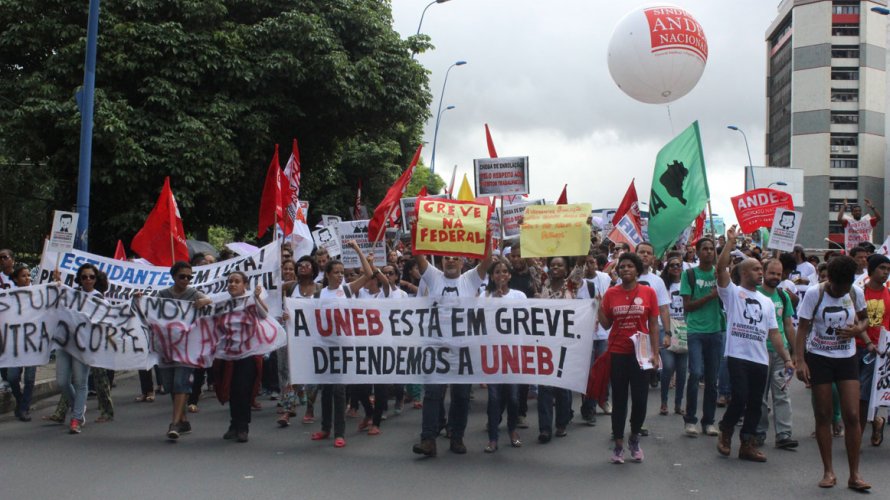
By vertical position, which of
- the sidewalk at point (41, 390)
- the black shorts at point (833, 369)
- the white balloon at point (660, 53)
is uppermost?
the white balloon at point (660, 53)

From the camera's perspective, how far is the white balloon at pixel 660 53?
12.2 meters

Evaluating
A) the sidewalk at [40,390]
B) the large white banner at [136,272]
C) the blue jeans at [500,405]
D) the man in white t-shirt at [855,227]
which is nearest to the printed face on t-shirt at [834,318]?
the blue jeans at [500,405]

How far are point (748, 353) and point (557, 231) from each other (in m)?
2.07

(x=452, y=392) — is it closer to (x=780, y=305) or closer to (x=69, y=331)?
(x=780, y=305)

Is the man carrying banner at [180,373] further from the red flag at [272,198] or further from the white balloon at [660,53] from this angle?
the white balloon at [660,53]

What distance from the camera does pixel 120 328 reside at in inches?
374

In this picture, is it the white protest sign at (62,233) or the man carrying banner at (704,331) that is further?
the white protest sign at (62,233)

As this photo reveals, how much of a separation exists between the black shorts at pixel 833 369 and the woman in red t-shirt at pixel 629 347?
126 cm

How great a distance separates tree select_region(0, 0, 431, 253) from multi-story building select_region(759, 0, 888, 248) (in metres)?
77.8

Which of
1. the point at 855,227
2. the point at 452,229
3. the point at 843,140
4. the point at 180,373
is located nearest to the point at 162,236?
the point at 180,373

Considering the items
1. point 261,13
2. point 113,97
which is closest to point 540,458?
point 113,97

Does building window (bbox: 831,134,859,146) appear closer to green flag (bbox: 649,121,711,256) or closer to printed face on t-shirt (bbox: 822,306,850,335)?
green flag (bbox: 649,121,711,256)

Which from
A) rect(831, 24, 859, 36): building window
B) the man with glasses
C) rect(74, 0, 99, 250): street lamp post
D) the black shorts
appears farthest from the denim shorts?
rect(831, 24, 859, 36): building window

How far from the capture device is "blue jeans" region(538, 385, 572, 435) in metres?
8.78
